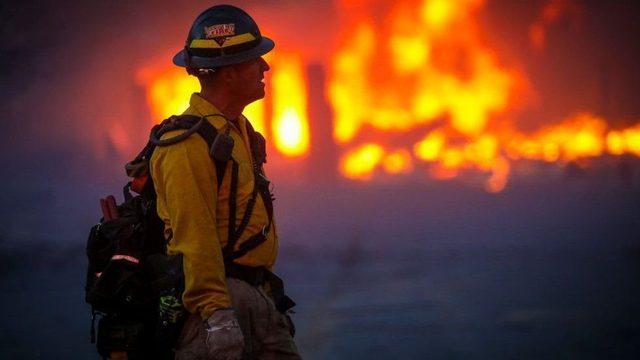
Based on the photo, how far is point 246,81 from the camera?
3.74m

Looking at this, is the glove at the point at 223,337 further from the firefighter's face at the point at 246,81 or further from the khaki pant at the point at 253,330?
the firefighter's face at the point at 246,81

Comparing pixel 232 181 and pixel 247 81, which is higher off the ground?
pixel 247 81

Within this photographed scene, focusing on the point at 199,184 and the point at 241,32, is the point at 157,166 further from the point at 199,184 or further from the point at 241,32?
the point at 241,32

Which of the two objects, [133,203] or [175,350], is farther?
[133,203]

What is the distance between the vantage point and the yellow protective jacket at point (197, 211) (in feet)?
11.1

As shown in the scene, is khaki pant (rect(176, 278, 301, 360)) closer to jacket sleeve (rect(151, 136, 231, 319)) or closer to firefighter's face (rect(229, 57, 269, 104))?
jacket sleeve (rect(151, 136, 231, 319))

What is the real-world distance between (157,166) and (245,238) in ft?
1.41

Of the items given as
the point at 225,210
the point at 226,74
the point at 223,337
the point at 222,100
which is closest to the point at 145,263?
the point at 225,210

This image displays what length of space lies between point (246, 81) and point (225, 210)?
0.55 meters

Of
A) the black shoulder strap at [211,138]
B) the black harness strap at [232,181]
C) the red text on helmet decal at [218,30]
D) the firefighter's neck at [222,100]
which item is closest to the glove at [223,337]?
the black harness strap at [232,181]

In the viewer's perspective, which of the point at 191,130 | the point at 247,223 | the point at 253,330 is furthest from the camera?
the point at 253,330

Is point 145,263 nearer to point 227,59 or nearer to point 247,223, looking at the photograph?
point 247,223

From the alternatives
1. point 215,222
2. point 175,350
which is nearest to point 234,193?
point 215,222

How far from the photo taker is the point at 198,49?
3721 millimetres
